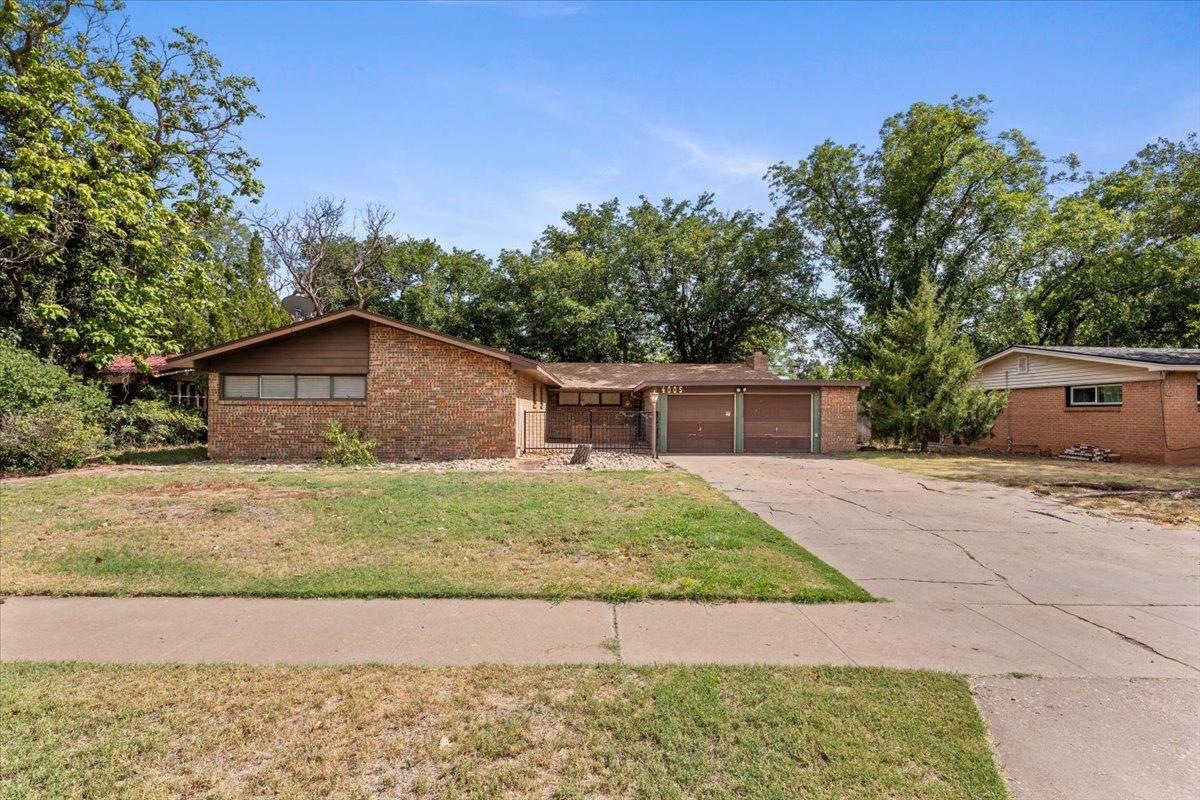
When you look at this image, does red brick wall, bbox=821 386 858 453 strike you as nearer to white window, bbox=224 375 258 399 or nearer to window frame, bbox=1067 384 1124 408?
window frame, bbox=1067 384 1124 408

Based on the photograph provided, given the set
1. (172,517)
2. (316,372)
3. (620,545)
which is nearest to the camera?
(620,545)

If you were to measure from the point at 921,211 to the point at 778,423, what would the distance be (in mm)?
16104

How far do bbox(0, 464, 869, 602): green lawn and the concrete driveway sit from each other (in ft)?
2.50

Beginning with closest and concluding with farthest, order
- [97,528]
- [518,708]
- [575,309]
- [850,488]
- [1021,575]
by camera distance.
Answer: [518,708]
[1021,575]
[97,528]
[850,488]
[575,309]

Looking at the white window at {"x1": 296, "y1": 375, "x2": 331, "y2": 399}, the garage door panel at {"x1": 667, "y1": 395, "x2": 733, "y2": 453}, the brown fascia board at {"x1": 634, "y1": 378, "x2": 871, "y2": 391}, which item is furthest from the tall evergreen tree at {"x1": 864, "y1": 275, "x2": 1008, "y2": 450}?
the white window at {"x1": 296, "y1": 375, "x2": 331, "y2": 399}

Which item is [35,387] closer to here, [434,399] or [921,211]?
[434,399]

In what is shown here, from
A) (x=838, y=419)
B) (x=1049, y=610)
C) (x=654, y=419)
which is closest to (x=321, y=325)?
(x=654, y=419)

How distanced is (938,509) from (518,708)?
817cm

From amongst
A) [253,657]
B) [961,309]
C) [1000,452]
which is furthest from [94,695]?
[961,309]

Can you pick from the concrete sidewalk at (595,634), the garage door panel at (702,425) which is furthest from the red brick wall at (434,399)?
the concrete sidewalk at (595,634)

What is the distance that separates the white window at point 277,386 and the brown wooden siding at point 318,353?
172 mm

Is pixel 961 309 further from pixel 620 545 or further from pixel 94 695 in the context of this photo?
pixel 94 695

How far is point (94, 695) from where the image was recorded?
307 centimetres

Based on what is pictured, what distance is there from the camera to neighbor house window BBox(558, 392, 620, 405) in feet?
77.5
